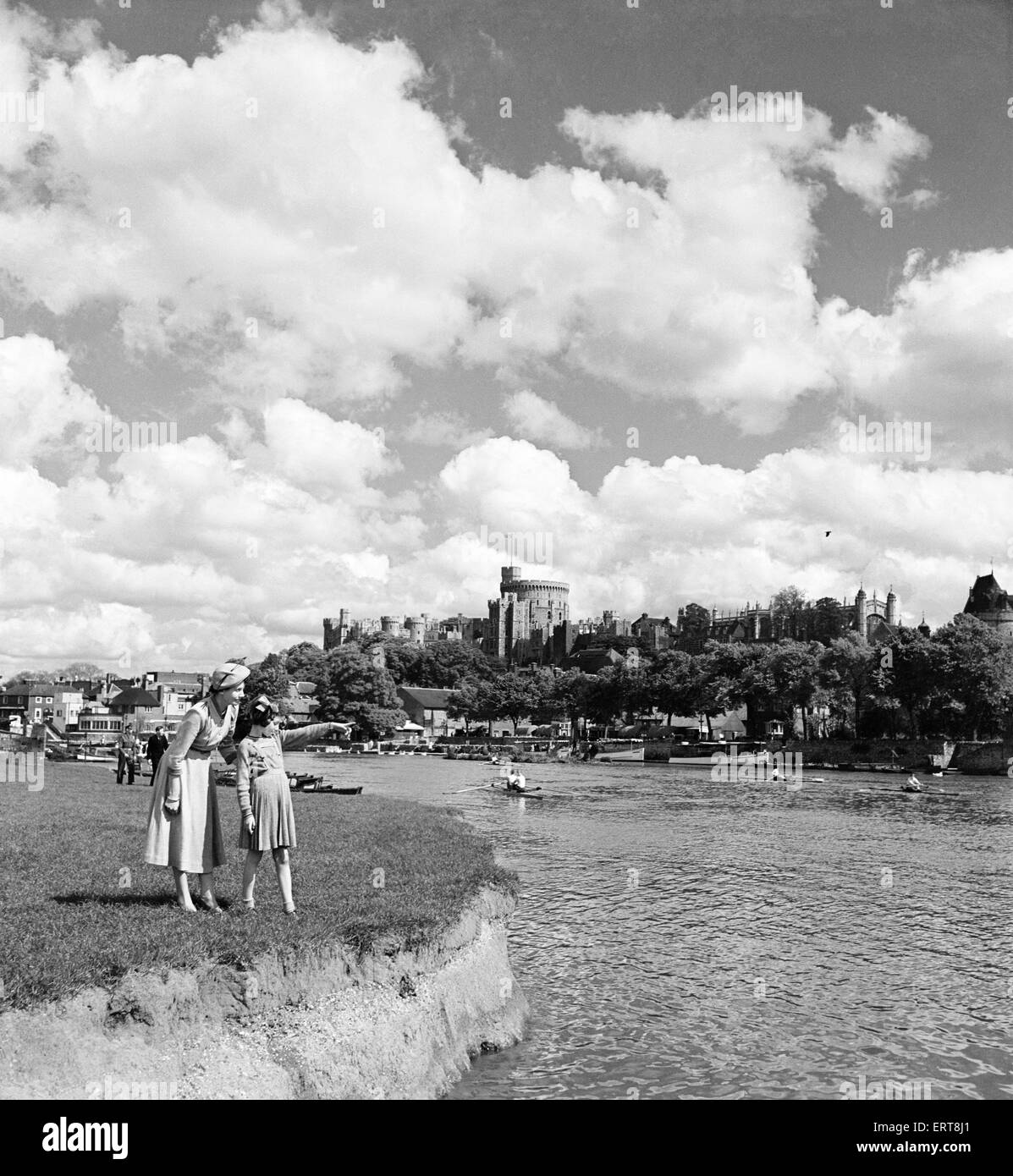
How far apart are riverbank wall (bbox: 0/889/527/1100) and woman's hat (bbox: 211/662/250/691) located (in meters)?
3.74

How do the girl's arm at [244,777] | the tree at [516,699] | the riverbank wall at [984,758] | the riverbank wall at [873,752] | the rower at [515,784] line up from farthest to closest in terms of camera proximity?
the tree at [516,699] → the riverbank wall at [873,752] → the riverbank wall at [984,758] → the rower at [515,784] → the girl's arm at [244,777]

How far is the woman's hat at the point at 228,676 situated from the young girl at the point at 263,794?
45 centimetres

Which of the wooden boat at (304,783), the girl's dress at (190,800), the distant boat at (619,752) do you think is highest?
the girl's dress at (190,800)

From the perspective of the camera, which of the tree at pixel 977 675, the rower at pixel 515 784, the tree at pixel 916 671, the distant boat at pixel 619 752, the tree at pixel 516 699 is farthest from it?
the tree at pixel 516 699

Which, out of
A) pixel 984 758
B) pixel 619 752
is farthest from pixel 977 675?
pixel 619 752

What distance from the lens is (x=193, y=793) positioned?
1355cm

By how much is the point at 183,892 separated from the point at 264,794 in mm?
1842

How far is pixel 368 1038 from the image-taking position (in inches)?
481

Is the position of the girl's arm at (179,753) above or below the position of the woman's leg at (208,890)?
above

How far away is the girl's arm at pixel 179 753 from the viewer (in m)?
13.3

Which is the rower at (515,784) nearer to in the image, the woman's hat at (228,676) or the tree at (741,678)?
the woman's hat at (228,676)

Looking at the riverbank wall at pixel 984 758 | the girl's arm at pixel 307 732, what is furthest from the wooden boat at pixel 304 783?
the riverbank wall at pixel 984 758

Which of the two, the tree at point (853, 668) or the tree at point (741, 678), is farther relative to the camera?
the tree at point (741, 678)
